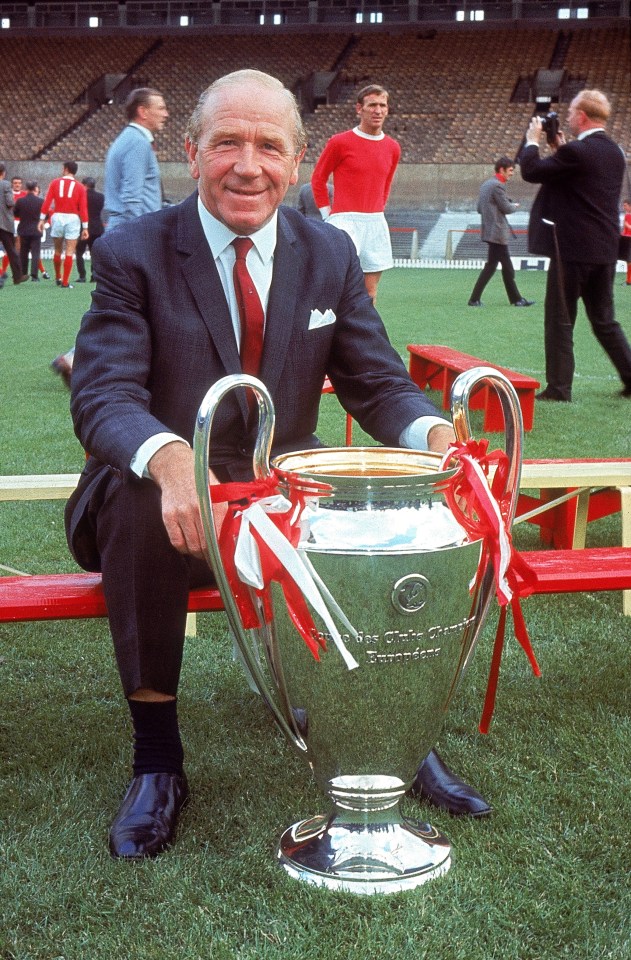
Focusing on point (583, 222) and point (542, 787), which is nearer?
point (542, 787)

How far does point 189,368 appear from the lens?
2100 mm

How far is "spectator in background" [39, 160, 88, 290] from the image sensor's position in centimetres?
1666

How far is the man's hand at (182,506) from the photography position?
169cm

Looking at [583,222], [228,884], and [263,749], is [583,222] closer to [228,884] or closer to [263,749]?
[263,749]

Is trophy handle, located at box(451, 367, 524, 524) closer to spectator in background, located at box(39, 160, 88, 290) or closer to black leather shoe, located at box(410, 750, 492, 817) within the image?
black leather shoe, located at box(410, 750, 492, 817)

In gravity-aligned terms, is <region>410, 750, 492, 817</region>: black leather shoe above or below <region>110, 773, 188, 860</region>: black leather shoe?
below

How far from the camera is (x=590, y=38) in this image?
3484cm

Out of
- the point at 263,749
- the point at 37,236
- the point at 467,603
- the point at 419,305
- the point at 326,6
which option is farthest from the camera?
the point at 326,6

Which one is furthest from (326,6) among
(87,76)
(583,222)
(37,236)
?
(583,222)

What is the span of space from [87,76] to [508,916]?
37.5 meters

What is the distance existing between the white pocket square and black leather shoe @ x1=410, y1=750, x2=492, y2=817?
2.71 feet

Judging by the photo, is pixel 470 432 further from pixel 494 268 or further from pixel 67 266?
pixel 67 266

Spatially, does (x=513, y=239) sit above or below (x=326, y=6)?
below

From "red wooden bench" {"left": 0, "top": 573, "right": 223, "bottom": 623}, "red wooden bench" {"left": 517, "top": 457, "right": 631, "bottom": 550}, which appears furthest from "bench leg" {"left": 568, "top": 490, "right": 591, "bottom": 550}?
"red wooden bench" {"left": 0, "top": 573, "right": 223, "bottom": 623}
